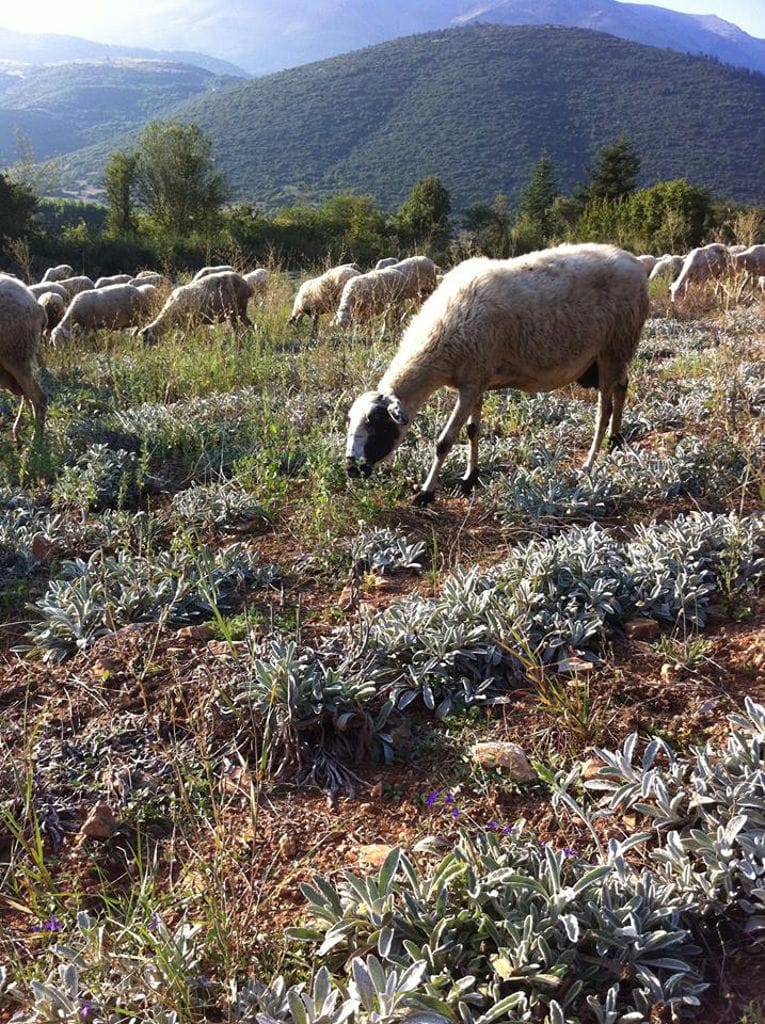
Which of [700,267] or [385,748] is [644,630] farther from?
[700,267]

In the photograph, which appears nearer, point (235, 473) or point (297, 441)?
point (235, 473)

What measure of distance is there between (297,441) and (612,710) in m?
3.98

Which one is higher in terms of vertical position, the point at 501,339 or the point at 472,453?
the point at 501,339

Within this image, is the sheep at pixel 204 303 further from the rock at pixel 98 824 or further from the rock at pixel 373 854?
the rock at pixel 373 854

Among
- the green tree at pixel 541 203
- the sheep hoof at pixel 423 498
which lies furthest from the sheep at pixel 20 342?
the green tree at pixel 541 203

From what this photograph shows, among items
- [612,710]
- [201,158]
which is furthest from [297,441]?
[201,158]

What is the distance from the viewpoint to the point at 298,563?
13.8 feet

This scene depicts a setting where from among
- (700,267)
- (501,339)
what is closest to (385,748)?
(501,339)

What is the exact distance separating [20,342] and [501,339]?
5161mm

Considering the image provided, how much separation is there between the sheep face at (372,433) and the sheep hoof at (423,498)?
37cm

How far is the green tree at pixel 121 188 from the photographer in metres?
40.0

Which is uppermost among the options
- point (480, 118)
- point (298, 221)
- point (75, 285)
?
point (480, 118)

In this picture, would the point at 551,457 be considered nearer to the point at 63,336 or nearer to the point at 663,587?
the point at 663,587

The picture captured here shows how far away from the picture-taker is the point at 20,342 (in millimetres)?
7324
